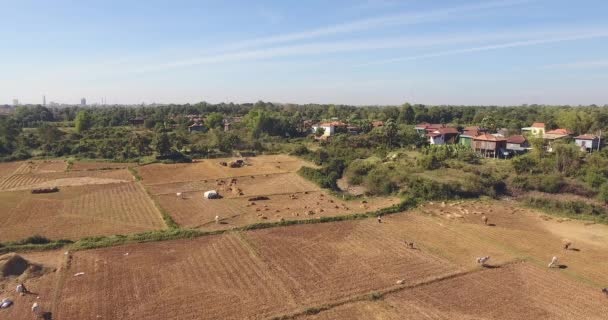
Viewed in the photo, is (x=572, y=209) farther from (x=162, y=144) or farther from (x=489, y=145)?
(x=162, y=144)

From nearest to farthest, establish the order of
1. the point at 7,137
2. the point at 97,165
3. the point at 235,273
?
the point at 235,273
the point at 97,165
the point at 7,137

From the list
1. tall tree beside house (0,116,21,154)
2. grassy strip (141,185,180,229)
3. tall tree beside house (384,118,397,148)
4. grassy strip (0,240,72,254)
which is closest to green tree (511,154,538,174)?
tall tree beside house (384,118,397,148)

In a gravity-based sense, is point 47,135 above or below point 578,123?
below

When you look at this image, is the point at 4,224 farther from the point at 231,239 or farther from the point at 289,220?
the point at 289,220

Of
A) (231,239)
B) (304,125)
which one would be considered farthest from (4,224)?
(304,125)

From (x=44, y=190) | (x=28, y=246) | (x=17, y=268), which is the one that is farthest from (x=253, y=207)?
(x=44, y=190)

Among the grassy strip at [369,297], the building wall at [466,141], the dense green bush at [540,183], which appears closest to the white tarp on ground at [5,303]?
the grassy strip at [369,297]
